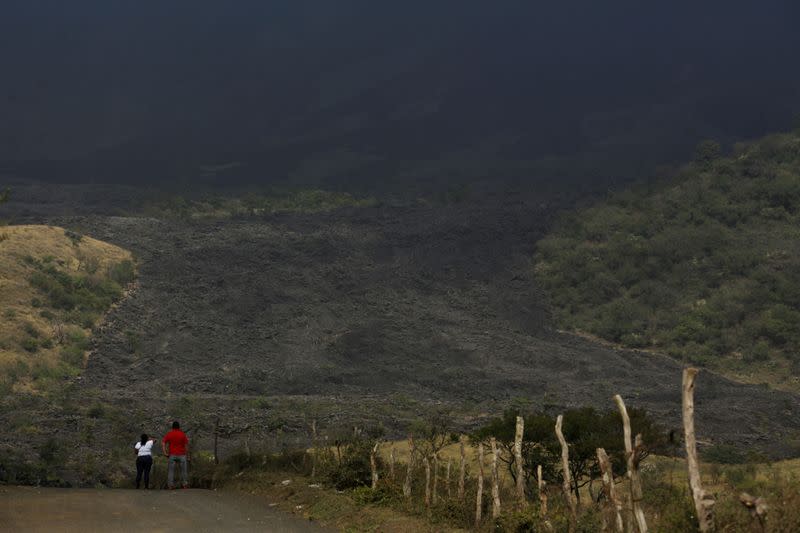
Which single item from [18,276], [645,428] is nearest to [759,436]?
[645,428]

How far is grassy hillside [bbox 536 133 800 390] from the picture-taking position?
49.2 metres

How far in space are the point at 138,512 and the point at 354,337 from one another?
3580 cm

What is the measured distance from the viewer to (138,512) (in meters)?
12.4

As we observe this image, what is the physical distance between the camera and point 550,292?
60.8 meters

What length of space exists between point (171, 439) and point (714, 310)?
4340cm

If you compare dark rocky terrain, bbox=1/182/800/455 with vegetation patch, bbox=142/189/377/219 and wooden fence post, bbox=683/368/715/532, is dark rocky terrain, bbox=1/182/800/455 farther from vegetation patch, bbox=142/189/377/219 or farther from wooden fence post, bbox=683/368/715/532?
wooden fence post, bbox=683/368/715/532

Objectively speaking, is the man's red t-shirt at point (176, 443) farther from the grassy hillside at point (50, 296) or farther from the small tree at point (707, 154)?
the small tree at point (707, 154)

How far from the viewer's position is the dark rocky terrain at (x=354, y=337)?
35250 millimetres

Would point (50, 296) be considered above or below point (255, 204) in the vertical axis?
below

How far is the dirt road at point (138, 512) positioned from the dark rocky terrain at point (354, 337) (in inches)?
550

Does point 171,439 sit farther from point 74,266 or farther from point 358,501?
point 74,266

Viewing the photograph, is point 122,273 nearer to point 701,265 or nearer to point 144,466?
point 701,265

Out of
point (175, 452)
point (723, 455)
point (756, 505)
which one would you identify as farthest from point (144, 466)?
point (723, 455)

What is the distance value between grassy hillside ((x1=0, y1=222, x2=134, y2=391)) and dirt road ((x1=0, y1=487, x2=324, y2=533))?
2321 cm
